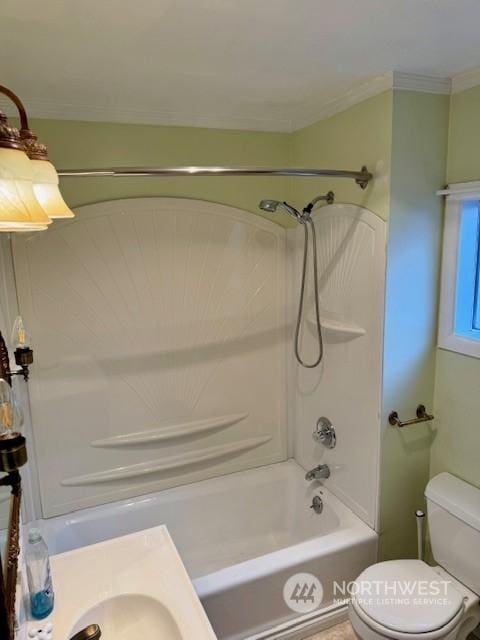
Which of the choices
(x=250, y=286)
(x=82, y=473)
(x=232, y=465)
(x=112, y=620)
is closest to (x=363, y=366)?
(x=250, y=286)

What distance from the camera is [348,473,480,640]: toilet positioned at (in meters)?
1.58

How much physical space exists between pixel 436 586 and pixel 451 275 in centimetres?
129

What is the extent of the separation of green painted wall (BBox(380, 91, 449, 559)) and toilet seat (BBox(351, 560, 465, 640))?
0.28 meters

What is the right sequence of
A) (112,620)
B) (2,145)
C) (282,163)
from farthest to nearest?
(282,163)
(112,620)
(2,145)

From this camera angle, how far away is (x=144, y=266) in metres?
2.23

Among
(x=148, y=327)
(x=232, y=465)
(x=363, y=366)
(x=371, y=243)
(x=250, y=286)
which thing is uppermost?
(x=371, y=243)

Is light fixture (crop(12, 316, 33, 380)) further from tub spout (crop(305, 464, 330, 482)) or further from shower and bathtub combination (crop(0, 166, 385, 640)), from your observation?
tub spout (crop(305, 464, 330, 482))

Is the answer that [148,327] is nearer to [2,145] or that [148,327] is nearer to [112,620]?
[112,620]

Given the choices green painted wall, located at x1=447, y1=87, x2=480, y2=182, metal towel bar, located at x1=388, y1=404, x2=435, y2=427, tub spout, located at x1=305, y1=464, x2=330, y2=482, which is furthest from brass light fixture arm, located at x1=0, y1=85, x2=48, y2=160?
tub spout, located at x1=305, y1=464, x2=330, y2=482

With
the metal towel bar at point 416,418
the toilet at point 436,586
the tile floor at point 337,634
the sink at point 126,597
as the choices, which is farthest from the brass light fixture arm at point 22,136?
the tile floor at point 337,634

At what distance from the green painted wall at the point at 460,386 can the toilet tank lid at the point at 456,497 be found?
55 millimetres

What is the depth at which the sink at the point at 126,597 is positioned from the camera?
1.17 m

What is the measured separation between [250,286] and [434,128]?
1177 millimetres

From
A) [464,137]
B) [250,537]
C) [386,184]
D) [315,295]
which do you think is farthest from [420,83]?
[250,537]
